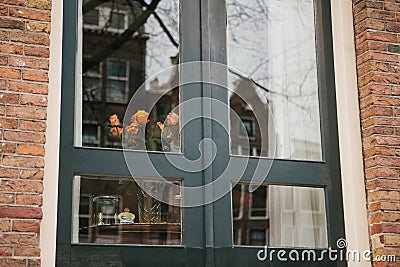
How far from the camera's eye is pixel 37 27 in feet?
11.0

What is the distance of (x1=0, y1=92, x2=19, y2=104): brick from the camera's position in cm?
324

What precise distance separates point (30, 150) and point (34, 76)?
13.7 inches

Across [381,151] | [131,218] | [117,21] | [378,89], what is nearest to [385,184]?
[381,151]

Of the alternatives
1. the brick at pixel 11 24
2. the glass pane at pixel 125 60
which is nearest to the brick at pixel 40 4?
the brick at pixel 11 24

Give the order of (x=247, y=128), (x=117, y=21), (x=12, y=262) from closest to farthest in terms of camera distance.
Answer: (x=12, y=262), (x=247, y=128), (x=117, y=21)

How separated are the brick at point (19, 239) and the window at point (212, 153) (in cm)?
17

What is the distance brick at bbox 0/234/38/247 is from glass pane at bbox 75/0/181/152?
1.58 metres

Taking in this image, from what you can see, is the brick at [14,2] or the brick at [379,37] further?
the brick at [379,37]

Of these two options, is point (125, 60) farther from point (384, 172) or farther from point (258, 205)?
point (384, 172)

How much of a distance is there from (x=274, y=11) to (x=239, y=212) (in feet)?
13.3

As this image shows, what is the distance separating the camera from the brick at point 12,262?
3055mm

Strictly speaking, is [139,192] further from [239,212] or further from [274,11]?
[239,212]

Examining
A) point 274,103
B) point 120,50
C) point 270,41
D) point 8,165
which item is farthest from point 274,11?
point 120,50

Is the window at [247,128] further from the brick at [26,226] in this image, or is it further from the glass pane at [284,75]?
the brick at [26,226]
